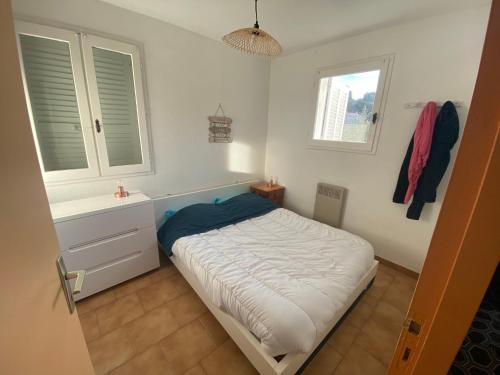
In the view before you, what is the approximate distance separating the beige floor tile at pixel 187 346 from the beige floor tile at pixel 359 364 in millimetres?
884

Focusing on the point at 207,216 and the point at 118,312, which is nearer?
the point at 118,312

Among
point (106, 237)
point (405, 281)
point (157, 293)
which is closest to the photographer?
point (106, 237)

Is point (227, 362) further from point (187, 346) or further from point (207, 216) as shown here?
point (207, 216)

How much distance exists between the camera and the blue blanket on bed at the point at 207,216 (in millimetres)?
2080


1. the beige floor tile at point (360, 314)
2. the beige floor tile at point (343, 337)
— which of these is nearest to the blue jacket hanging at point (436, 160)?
the beige floor tile at point (360, 314)

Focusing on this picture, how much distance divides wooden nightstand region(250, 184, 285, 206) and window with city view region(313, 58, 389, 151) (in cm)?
95

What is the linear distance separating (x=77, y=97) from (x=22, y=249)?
6.23ft

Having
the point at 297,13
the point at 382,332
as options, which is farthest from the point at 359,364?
the point at 297,13

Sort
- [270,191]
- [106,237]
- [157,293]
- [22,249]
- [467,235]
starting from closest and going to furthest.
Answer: [467,235], [22,249], [106,237], [157,293], [270,191]

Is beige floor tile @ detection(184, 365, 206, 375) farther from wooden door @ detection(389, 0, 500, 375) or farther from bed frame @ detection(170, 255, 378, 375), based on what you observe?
wooden door @ detection(389, 0, 500, 375)

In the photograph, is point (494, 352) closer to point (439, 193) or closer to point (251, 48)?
point (439, 193)

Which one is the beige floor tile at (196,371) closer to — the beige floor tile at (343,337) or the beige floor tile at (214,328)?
the beige floor tile at (214,328)

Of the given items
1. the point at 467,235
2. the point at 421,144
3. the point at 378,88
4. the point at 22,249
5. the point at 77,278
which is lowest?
the point at 77,278

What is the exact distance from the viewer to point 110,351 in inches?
55.5
